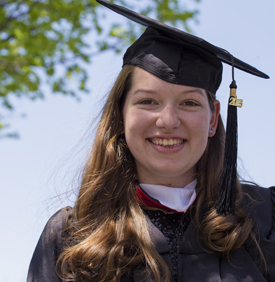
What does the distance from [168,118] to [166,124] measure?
34 mm

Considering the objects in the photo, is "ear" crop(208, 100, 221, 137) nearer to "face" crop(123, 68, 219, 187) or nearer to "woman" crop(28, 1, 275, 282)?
"woman" crop(28, 1, 275, 282)

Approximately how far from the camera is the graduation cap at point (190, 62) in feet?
8.02

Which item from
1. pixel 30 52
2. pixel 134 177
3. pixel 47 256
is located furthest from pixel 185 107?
pixel 30 52

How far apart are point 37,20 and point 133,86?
512 centimetres

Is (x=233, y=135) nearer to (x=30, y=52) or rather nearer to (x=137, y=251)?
(x=137, y=251)

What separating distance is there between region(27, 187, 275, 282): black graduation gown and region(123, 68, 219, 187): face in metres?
0.34

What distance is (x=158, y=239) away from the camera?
7.91ft

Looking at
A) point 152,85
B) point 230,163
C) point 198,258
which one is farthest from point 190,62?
point 198,258

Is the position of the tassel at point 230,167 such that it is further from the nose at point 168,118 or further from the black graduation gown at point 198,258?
the nose at point 168,118

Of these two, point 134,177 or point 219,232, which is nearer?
point 219,232

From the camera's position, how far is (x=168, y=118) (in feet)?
7.70

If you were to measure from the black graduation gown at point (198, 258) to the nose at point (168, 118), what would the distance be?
53 cm

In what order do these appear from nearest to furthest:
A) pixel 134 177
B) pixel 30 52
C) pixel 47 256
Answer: pixel 47 256 < pixel 134 177 < pixel 30 52

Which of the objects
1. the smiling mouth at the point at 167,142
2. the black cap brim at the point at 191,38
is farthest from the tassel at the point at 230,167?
the smiling mouth at the point at 167,142
